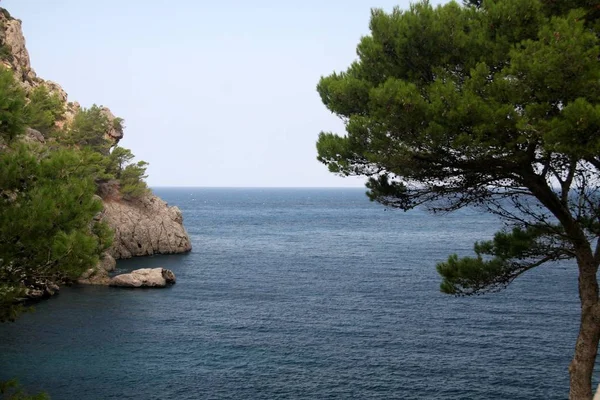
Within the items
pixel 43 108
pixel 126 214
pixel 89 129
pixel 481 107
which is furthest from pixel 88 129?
pixel 481 107

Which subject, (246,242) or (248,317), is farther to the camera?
(246,242)

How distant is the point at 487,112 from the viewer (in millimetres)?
11406

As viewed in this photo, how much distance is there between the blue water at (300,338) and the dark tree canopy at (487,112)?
18.5m

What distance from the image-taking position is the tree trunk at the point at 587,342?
13172 mm

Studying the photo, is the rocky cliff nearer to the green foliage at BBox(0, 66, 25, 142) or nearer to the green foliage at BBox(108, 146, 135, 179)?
the green foliage at BBox(108, 146, 135, 179)

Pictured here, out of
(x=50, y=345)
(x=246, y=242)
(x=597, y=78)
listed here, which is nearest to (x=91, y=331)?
(x=50, y=345)

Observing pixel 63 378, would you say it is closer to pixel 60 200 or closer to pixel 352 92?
pixel 60 200

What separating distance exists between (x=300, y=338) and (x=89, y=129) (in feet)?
174

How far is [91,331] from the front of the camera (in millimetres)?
41125

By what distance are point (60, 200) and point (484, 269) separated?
470 inches

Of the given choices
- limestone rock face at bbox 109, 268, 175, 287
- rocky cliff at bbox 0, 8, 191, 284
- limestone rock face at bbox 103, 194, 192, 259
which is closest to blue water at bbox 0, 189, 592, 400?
limestone rock face at bbox 109, 268, 175, 287

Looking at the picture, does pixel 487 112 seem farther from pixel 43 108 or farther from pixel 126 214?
pixel 43 108

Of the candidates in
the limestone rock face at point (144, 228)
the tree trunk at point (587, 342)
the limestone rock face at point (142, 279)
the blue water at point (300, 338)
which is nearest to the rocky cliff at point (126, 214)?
the limestone rock face at point (144, 228)

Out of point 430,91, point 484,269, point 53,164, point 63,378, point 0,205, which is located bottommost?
point 63,378
